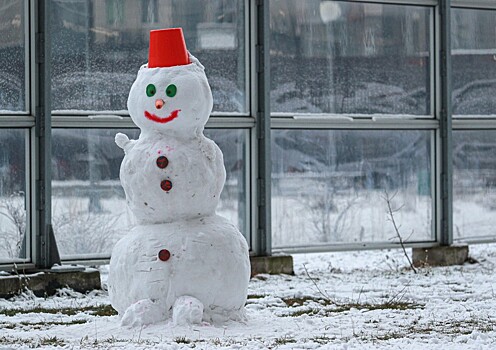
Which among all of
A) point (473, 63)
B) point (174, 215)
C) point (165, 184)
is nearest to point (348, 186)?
point (473, 63)

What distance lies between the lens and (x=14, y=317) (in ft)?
30.2

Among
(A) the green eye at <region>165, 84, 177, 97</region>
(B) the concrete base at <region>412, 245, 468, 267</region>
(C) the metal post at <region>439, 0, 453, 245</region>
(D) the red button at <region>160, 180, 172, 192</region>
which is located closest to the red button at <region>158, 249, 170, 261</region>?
(D) the red button at <region>160, 180, 172, 192</region>

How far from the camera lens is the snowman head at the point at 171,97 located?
25.7ft

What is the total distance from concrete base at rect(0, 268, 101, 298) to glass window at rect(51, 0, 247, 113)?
5.96 feet

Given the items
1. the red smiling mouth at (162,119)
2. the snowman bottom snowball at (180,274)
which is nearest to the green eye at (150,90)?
the red smiling mouth at (162,119)

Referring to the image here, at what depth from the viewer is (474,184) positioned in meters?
13.8

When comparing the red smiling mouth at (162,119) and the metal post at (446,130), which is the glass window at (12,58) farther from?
the metal post at (446,130)

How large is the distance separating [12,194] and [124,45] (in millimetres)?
2108

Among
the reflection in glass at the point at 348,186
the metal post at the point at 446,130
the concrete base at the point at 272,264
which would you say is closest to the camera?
the concrete base at the point at 272,264

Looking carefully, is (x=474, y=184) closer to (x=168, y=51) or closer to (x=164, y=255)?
(x=168, y=51)

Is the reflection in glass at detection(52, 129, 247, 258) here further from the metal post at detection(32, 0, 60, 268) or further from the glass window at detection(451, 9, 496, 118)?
the glass window at detection(451, 9, 496, 118)

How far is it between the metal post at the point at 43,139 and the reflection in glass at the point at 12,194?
16 cm

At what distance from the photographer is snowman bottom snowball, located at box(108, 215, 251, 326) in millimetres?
7602

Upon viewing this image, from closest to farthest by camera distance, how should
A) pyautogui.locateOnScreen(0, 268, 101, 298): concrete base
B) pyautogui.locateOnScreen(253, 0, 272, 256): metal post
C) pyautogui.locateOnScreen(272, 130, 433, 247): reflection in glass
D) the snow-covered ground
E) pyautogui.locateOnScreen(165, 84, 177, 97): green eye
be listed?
the snow-covered ground, pyautogui.locateOnScreen(165, 84, 177, 97): green eye, pyautogui.locateOnScreen(0, 268, 101, 298): concrete base, pyautogui.locateOnScreen(253, 0, 272, 256): metal post, pyautogui.locateOnScreen(272, 130, 433, 247): reflection in glass
